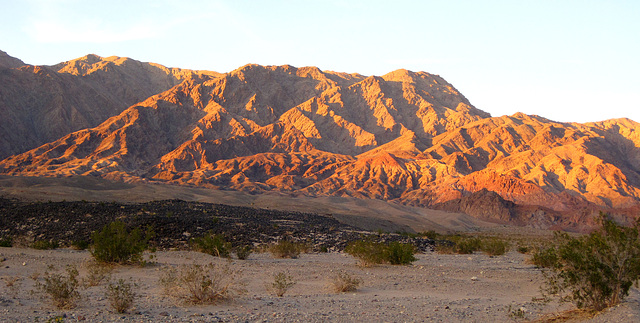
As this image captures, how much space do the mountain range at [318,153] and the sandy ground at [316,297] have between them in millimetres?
97949

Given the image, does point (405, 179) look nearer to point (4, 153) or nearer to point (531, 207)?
point (531, 207)

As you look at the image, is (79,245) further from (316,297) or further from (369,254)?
(316,297)

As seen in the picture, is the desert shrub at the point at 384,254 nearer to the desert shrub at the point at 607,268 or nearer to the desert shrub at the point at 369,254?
the desert shrub at the point at 369,254

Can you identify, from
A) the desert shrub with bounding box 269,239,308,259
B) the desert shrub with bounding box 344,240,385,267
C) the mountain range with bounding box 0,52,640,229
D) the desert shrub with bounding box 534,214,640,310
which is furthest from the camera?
the mountain range with bounding box 0,52,640,229

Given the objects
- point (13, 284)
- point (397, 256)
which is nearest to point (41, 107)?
point (397, 256)

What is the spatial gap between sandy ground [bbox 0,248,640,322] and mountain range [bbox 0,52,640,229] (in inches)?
3856

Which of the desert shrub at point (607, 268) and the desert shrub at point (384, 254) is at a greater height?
the desert shrub at point (607, 268)

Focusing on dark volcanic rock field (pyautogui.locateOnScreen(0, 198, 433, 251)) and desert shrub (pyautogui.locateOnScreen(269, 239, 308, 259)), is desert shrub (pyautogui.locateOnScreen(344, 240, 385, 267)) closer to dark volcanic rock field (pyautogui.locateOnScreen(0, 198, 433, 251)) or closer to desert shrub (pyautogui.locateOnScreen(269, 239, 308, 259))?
desert shrub (pyautogui.locateOnScreen(269, 239, 308, 259))

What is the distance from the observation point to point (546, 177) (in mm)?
136750

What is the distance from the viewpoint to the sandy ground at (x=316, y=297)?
11.1 meters

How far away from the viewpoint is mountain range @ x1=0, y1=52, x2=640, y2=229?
5098 inches

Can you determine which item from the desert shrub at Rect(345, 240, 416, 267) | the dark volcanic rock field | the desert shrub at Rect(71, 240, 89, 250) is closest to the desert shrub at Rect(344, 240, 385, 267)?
the desert shrub at Rect(345, 240, 416, 267)

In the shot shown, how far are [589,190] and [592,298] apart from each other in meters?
133

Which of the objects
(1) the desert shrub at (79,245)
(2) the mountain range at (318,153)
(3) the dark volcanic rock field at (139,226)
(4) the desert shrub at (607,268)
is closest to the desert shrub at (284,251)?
(3) the dark volcanic rock field at (139,226)
